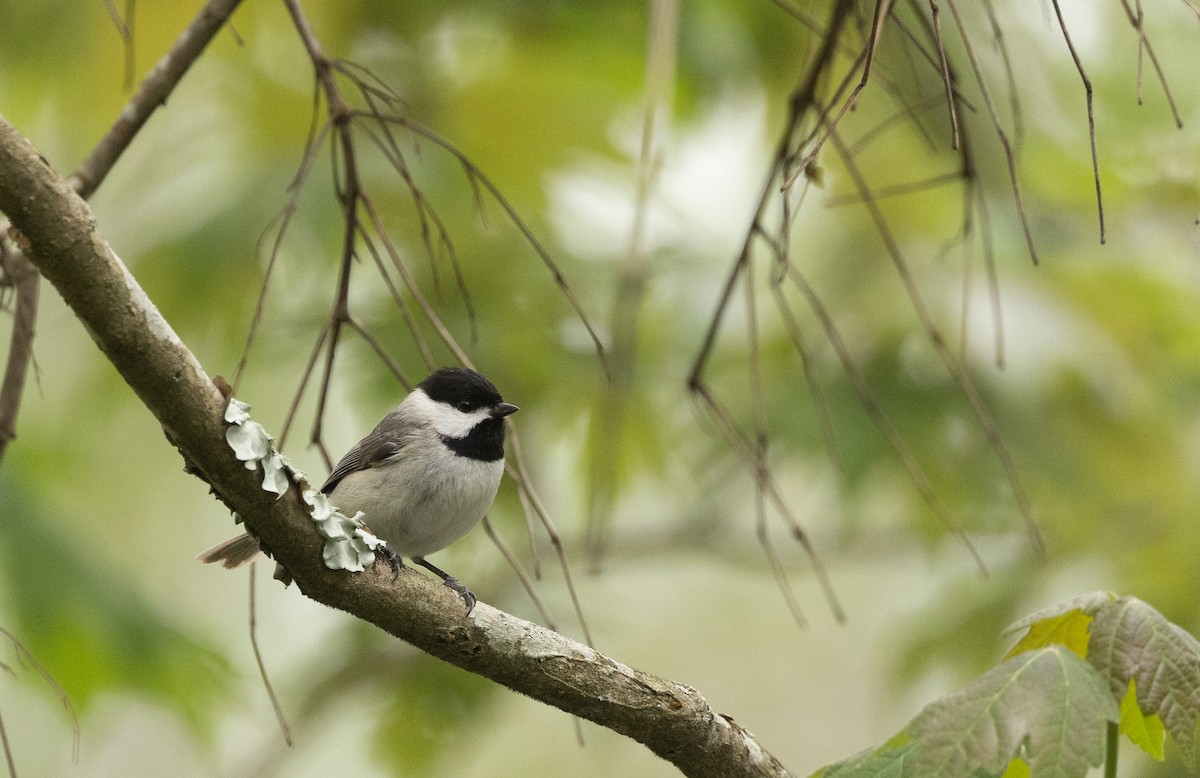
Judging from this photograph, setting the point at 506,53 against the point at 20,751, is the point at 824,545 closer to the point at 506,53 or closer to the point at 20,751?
the point at 506,53

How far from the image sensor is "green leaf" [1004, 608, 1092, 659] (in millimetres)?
2137

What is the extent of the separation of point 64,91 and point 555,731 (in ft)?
21.9

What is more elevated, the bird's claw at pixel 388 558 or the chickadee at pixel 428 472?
the chickadee at pixel 428 472

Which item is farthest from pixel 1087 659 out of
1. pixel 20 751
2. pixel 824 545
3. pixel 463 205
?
pixel 20 751

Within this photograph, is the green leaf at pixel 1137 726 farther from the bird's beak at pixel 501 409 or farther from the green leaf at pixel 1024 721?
the bird's beak at pixel 501 409

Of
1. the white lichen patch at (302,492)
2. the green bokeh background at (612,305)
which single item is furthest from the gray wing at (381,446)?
the white lichen patch at (302,492)

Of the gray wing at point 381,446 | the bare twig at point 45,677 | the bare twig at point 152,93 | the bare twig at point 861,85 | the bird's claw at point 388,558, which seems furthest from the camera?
the gray wing at point 381,446

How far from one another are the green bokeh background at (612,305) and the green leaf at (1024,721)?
3112mm

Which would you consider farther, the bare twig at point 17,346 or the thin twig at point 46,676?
the bare twig at point 17,346

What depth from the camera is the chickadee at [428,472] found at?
11.9 feet

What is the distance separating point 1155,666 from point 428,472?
2.24 metres

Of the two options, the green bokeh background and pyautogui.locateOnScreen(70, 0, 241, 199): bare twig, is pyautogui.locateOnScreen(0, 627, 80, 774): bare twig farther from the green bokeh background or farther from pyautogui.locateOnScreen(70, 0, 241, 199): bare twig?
the green bokeh background

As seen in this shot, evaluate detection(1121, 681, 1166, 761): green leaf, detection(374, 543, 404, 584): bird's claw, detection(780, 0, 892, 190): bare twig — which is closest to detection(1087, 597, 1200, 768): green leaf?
detection(1121, 681, 1166, 761): green leaf

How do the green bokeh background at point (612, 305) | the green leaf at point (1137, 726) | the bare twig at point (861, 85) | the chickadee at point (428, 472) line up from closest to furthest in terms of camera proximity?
the bare twig at point (861, 85) → the green leaf at point (1137, 726) → the chickadee at point (428, 472) → the green bokeh background at point (612, 305)
